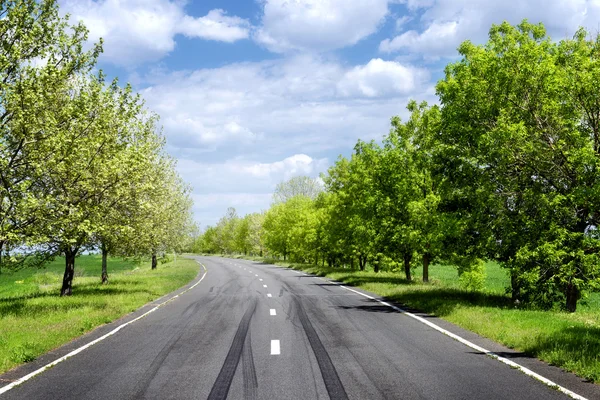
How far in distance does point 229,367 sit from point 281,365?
3.06 feet

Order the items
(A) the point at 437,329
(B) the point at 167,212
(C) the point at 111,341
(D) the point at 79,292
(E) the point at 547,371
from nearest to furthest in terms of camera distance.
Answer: (E) the point at 547,371 → (C) the point at 111,341 → (A) the point at 437,329 → (D) the point at 79,292 → (B) the point at 167,212

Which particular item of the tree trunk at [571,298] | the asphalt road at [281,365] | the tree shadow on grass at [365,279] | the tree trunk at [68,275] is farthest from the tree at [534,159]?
the tree trunk at [68,275]

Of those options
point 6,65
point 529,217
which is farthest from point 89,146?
point 529,217

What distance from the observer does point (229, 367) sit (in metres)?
9.15

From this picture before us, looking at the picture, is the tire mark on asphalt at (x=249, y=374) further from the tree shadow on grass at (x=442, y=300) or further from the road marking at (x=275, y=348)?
the tree shadow on grass at (x=442, y=300)

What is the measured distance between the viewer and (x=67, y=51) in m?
17.1

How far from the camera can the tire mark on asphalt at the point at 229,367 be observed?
7.45 m

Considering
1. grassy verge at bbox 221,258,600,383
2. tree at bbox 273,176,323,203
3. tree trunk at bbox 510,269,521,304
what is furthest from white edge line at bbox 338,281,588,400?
tree at bbox 273,176,323,203

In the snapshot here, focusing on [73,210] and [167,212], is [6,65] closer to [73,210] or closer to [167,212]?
[73,210]

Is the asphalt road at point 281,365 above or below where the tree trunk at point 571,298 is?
below

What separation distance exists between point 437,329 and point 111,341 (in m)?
8.27

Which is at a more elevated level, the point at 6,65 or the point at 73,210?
the point at 6,65

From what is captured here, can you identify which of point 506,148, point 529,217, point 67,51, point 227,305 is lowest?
point 227,305

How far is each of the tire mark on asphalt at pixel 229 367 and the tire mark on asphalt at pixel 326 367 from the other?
4.99 feet
